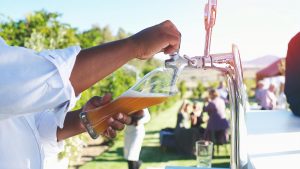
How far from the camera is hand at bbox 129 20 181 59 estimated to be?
2.73ft

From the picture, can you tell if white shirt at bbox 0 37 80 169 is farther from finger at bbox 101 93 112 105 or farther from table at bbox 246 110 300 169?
table at bbox 246 110 300 169

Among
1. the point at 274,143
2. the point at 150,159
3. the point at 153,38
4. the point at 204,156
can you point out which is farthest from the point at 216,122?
the point at 153,38

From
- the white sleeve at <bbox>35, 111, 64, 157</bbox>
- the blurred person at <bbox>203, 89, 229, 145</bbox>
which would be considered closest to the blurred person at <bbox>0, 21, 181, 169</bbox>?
the white sleeve at <bbox>35, 111, 64, 157</bbox>

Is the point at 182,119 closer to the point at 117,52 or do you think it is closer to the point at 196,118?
the point at 196,118

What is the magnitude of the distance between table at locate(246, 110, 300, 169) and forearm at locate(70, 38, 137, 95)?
1.76ft

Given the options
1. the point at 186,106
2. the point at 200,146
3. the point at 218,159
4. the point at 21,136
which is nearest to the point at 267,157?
the point at 21,136

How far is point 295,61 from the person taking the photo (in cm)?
179

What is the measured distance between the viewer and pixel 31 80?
694mm

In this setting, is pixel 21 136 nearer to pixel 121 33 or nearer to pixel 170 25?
pixel 170 25

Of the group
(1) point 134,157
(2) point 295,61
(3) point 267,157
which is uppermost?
(2) point 295,61

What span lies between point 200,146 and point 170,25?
2.82m

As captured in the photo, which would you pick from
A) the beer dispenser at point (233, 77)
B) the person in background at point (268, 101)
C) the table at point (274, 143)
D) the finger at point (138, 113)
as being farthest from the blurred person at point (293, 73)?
→ the person in background at point (268, 101)

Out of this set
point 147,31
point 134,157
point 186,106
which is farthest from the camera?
point 186,106

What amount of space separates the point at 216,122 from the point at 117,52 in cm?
755
